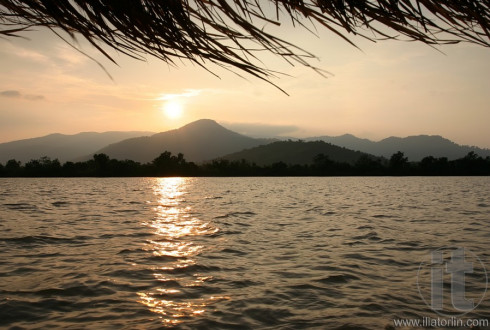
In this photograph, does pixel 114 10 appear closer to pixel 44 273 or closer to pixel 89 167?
pixel 44 273

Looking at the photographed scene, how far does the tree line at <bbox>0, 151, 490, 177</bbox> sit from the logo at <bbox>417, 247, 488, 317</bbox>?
153 m

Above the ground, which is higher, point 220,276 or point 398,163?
point 398,163

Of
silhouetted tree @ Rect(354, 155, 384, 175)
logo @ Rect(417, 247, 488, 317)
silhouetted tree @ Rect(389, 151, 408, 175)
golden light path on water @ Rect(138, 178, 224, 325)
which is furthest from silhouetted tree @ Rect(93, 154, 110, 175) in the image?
logo @ Rect(417, 247, 488, 317)

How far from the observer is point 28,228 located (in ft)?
61.7

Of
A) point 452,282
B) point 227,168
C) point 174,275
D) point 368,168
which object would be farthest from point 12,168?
point 452,282

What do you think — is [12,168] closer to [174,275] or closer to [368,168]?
[368,168]

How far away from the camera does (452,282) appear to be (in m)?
9.37

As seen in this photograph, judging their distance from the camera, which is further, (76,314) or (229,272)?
(229,272)

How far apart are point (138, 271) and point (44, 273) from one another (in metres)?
2.32

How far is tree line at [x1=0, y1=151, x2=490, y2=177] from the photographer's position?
501ft

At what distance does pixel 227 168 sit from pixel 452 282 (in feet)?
526

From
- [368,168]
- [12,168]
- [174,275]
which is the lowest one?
[174,275]

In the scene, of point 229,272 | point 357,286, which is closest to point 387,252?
point 357,286

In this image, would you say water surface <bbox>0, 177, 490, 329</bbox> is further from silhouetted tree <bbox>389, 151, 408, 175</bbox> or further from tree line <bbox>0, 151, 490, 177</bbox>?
silhouetted tree <bbox>389, 151, 408, 175</bbox>
